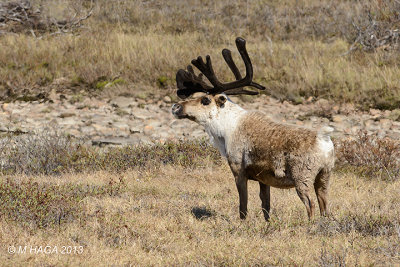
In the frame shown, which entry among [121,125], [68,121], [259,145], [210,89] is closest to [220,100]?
[210,89]

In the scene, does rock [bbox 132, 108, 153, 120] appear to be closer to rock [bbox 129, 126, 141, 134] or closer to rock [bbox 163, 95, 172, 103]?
rock [bbox 163, 95, 172, 103]

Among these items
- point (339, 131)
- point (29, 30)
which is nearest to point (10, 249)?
point (339, 131)

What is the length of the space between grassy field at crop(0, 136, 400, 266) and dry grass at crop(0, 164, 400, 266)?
0.05 feet

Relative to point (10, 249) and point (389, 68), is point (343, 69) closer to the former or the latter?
Answer: point (389, 68)

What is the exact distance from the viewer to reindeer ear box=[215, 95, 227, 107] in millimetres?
7121

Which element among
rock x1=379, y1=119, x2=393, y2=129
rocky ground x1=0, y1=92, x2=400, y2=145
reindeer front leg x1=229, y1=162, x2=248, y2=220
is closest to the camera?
reindeer front leg x1=229, y1=162, x2=248, y2=220

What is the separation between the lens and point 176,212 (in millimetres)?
7348

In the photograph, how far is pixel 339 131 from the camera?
1251 centimetres

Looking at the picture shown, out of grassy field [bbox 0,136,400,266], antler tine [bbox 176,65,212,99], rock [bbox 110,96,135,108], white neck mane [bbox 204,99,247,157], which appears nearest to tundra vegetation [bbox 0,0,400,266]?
grassy field [bbox 0,136,400,266]

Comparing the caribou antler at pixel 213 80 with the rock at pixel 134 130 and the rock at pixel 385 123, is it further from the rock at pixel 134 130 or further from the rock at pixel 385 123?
the rock at pixel 385 123

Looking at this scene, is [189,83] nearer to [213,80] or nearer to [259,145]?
[213,80]

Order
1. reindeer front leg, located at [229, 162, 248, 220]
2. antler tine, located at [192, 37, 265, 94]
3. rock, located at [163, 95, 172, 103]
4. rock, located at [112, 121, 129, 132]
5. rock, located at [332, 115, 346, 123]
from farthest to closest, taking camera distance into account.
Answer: rock, located at [163, 95, 172, 103] → rock, located at [332, 115, 346, 123] → rock, located at [112, 121, 129, 132] → antler tine, located at [192, 37, 265, 94] → reindeer front leg, located at [229, 162, 248, 220]

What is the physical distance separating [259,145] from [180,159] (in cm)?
374

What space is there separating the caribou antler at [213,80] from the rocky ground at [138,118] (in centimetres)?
477
